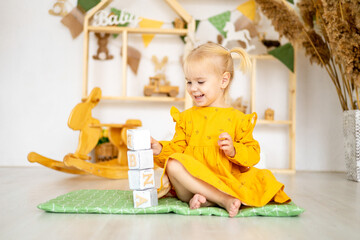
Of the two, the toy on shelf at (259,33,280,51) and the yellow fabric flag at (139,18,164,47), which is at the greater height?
the yellow fabric flag at (139,18,164,47)

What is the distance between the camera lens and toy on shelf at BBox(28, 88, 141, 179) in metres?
1.99

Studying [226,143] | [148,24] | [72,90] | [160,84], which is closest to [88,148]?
[72,90]

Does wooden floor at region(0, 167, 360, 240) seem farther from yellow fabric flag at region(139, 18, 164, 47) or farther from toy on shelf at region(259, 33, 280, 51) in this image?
yellow fabric flag at region(139, 18, 164, 47)

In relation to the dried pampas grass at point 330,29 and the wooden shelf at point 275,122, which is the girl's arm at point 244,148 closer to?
the dried pampas grass at point 330,29

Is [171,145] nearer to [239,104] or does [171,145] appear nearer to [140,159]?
[140,159]

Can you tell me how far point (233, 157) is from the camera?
1204 mm

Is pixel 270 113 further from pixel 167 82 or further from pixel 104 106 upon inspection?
pixel 104 106

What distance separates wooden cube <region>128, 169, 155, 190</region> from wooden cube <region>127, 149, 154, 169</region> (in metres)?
0.02

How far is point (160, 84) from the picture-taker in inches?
107

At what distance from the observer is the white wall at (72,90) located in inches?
106

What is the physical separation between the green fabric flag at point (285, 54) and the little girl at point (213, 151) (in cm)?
129

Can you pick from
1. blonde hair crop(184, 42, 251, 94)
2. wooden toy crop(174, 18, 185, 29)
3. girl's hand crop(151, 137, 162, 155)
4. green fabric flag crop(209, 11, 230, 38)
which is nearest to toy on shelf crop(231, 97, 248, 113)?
green fabric flag crop(209, 11, 230, 38)

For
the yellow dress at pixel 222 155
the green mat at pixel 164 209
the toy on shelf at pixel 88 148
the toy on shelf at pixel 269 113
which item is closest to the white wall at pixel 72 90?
the toy on shelf at pixel 269 113

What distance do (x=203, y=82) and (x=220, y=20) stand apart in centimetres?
156
